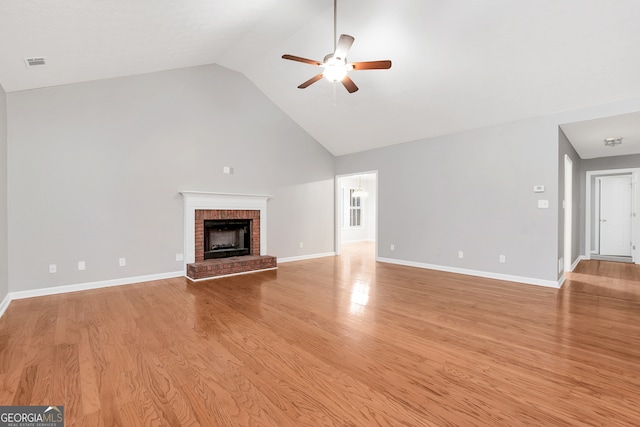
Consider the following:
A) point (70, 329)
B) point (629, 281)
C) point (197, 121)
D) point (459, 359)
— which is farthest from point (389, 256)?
point (70, 329)

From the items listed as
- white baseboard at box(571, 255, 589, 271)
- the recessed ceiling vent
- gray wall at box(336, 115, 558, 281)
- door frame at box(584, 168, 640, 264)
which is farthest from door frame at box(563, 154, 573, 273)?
the recessed ceiling vent

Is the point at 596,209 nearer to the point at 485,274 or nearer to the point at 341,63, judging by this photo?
the point at 485,274

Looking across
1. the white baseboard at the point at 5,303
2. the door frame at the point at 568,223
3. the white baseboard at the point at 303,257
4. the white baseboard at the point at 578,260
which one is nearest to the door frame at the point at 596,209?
the white baseboard at the point at 578,260

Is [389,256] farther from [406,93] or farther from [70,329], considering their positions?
[70,329]

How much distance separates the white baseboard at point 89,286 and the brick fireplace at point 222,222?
40 centimetres

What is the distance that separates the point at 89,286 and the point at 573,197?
8986mm

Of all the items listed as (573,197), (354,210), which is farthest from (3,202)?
(573,197)

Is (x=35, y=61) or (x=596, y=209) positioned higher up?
(x=35, y=61)

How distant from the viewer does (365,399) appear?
5.88 ft

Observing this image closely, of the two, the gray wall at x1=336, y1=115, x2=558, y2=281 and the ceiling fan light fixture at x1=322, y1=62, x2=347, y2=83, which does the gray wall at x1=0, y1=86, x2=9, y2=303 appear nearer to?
the ceiling fan light fixture at x1=322, y1=62, x2=347, y2=83

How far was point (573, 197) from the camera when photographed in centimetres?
617

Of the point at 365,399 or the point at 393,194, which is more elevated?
the point at 393,194

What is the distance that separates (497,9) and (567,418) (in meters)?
3.81

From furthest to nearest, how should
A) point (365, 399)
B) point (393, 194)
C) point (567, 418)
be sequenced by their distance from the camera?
point (393, 194)
point (365, 399)
point (567, 418)
